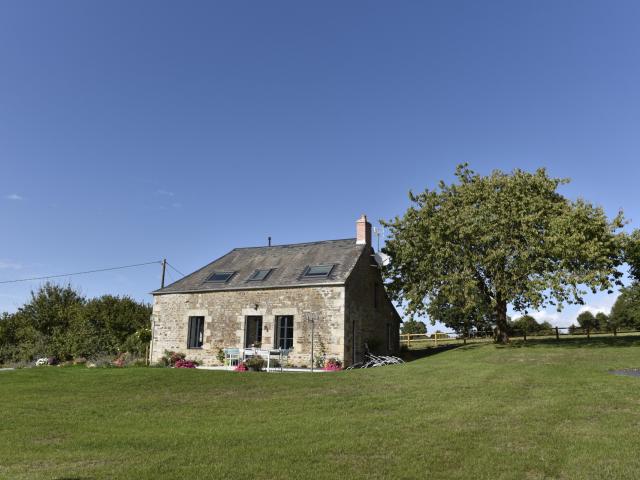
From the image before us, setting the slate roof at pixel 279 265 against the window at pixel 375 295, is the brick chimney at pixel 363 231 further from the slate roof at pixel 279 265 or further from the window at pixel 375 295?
the window at pixel 375 295

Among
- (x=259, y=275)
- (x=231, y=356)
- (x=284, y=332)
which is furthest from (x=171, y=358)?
(x=259, y=275)

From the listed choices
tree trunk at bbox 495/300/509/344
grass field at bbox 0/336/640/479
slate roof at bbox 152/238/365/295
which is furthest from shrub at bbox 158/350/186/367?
tree trunk at bbox 495/300/509/344

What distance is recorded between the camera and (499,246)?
22.7 metres

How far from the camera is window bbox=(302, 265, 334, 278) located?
21.4 metres

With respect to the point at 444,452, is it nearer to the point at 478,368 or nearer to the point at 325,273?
the point at 478,368

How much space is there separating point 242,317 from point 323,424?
44.8 ft

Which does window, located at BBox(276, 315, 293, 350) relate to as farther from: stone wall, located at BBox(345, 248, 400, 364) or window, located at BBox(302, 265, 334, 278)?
stone wall, located at BBox(345, 248, 400, 364)

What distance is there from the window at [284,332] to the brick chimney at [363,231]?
5.19 meters

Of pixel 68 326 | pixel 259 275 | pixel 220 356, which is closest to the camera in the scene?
pixel 220 356

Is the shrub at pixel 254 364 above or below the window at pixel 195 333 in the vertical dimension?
below

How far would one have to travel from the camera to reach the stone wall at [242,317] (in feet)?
65.9

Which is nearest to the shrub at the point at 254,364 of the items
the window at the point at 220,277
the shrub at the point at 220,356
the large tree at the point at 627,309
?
the shrub at the point at 220,356

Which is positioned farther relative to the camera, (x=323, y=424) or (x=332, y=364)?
(x=332, y=364)

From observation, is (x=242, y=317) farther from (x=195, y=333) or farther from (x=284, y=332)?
(x=195, y=333)
